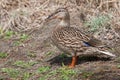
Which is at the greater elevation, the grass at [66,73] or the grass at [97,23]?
the grass at [97,23]

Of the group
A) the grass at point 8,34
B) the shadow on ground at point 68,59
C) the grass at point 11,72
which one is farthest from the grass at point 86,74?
the grass at point 8,34

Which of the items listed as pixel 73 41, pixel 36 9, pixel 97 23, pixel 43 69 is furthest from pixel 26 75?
pixel 36 9

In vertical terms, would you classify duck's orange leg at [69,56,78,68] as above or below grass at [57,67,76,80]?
above

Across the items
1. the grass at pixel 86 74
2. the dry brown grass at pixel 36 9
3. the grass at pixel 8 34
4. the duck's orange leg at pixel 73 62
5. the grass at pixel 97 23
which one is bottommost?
the grass at pixel 86 74

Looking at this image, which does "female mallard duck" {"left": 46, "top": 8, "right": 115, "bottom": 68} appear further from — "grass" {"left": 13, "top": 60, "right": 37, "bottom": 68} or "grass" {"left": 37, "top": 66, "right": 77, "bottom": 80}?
"grass" {"left": 13, "top": 60, "right": 37, "bottom": 68}

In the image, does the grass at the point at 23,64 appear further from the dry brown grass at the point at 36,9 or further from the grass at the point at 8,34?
Answer: the dry brown grass at the point at 36,9

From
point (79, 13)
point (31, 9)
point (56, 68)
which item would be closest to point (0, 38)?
point (31, 9)

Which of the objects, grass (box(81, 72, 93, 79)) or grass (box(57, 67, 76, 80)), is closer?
grass (box(81, 72, 93, 79))

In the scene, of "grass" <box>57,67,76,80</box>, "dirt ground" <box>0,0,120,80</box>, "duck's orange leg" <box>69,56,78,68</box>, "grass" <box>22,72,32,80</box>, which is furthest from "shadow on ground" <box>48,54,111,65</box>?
"grass" <box>22,72,32,80</box>

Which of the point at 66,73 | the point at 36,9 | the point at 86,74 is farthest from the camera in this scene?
the point at 36,9

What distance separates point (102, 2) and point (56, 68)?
2.61 meters

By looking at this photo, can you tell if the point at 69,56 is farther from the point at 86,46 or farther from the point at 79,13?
the point at 79,13

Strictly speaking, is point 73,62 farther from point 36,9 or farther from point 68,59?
point 36,9

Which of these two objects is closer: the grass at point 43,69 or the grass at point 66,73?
the grass at point 66,73
